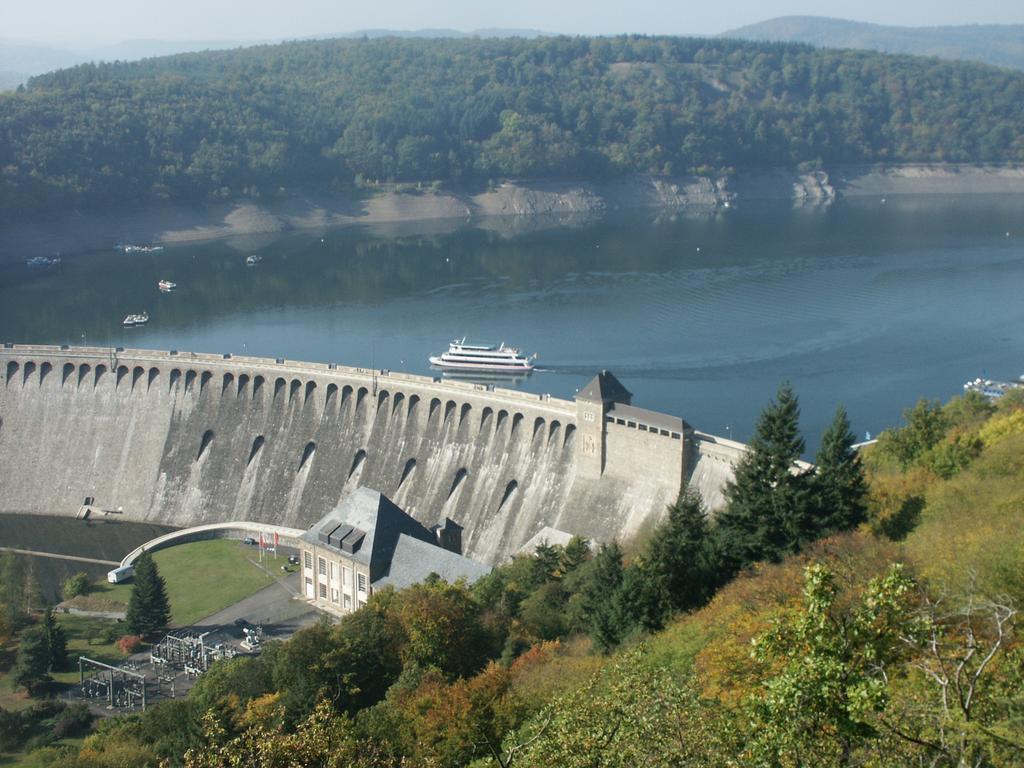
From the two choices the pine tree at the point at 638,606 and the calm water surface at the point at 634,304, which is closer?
the pine tree at the point at 638,606

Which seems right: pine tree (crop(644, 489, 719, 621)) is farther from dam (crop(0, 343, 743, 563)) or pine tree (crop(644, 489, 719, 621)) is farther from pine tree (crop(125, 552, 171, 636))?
pine tree (crop(125, 552, 171, 636))

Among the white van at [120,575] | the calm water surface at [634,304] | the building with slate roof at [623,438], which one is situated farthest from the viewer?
the calm water surface at [634,304]

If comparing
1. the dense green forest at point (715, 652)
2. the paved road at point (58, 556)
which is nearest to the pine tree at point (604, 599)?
the dense green forest at point (715, 652)

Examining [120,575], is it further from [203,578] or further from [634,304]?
[634,304]

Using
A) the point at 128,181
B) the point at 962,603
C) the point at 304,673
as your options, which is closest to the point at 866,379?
the point at 304,673

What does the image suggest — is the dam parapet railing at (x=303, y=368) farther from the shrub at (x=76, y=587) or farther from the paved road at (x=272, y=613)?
the shrub at (x=76, y=587)

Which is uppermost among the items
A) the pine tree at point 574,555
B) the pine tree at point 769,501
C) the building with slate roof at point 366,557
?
the pine tree at point 769,501
